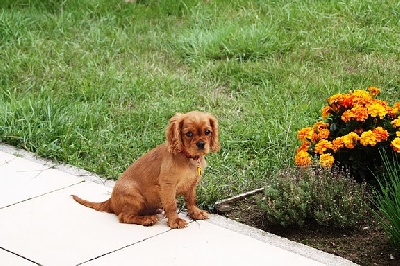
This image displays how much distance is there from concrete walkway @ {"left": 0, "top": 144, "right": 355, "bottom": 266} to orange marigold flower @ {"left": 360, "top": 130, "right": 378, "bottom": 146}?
0.92 metres

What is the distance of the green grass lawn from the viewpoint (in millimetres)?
6973

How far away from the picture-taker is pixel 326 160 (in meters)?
5.79

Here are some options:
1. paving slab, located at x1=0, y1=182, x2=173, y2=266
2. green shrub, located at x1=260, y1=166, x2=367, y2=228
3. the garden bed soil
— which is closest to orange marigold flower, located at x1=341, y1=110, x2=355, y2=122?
green shrub, located at x1=260, y1=166, x2=367, y2=228

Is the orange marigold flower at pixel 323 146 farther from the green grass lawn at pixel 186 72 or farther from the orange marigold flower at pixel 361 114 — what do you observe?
the green grass lawn at pixel 186 72

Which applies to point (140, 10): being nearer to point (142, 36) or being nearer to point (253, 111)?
point (142, 36)

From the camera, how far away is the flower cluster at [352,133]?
579 centimetres

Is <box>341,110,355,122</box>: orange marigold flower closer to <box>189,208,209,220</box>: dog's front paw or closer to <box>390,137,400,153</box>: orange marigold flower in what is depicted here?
<box>390,137,400,153</box>: orange marigold flower

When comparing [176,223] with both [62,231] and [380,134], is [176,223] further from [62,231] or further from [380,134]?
[380,134]

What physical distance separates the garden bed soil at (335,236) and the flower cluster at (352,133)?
48cm

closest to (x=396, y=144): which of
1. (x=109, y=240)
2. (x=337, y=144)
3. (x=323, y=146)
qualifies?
(x=337, y=144)

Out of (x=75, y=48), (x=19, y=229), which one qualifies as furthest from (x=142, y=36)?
(x=19, y=229)

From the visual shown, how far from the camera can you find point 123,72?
340 inches

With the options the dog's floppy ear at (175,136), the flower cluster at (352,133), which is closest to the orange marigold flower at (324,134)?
the flower cluster at (352,133)

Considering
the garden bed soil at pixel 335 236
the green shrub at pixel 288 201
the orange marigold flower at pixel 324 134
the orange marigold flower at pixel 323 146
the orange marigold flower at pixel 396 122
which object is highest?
the orange marigold flower at pixel 396 122
